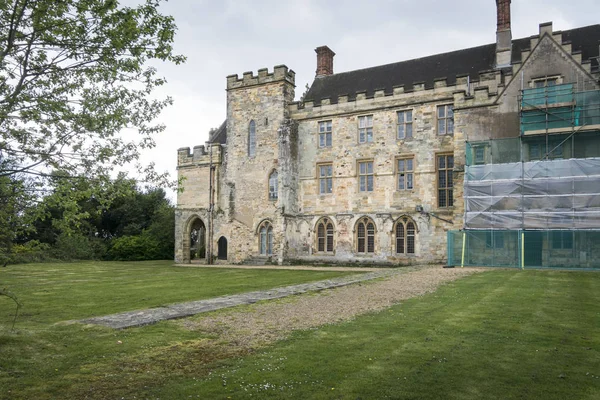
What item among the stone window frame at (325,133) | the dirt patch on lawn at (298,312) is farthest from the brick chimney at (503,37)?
the dirt patch on lawn at (298,312)

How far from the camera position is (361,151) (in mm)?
29578

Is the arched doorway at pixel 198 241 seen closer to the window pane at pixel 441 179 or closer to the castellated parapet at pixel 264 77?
the castellated parapet at pixel 264 77

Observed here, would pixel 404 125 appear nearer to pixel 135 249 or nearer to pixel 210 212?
pixel 210 212

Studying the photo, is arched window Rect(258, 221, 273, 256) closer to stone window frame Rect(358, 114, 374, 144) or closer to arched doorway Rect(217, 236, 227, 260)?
arched doorway Rect(217, 236, 227, 260)

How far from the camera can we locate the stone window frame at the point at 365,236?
29.0 m

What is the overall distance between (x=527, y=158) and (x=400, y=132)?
24.5ft

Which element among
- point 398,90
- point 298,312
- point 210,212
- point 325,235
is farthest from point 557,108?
point 210,212

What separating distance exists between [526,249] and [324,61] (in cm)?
2050

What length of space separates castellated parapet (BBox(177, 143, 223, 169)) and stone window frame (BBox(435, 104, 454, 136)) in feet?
49.4

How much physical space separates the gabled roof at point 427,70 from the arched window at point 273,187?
17.8ft

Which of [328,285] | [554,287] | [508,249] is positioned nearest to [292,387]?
[328,285]

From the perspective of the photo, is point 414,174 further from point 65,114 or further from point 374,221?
point 65,114

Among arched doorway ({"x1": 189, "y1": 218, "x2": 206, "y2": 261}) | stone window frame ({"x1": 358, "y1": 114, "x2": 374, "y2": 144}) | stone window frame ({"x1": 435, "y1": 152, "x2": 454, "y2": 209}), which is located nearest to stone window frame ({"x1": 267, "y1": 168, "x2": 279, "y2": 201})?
stone window frame ({"x1": 358, "y1": 114, "x2": 374, "y2": 144})

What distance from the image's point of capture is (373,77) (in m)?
32.5
